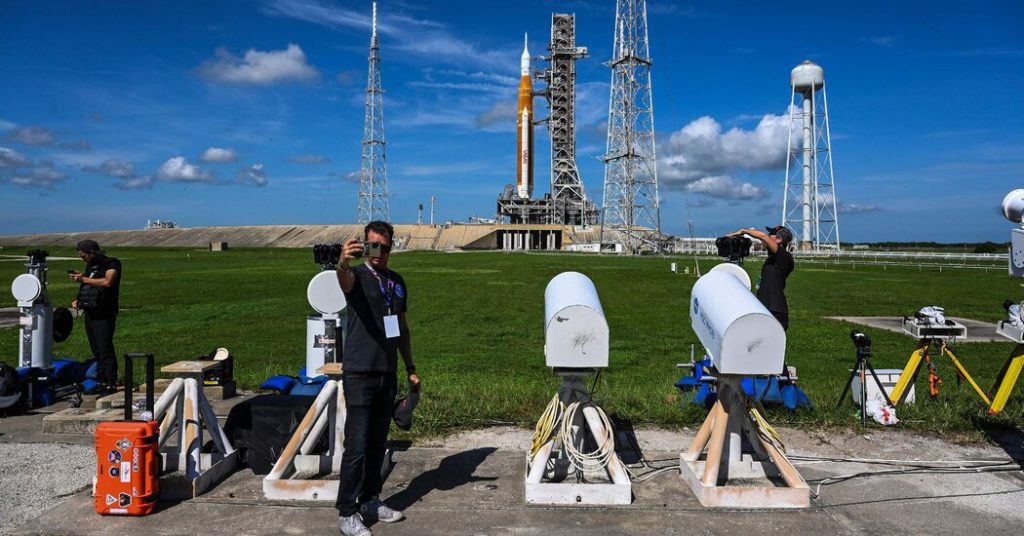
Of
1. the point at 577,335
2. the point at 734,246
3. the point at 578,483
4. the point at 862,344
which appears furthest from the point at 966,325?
the point at 577,335

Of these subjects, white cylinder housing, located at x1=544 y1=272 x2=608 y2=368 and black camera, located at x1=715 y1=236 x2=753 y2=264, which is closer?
white cylinder housing, located at x1=544 y1=272 x2=608 y2=368

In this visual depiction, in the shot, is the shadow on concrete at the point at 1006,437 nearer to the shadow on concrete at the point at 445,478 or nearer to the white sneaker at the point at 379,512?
the shadow on concrete at the point at 445,478

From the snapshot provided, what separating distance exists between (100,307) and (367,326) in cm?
592

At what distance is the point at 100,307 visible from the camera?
360 inches

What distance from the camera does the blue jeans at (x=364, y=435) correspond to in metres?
5.07

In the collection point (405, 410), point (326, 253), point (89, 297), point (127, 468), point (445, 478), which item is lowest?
point (445, 478)

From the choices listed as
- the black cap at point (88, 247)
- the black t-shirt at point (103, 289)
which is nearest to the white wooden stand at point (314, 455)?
the black t-shirt at point (103, 289)

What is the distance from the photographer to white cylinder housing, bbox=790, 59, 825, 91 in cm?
9144

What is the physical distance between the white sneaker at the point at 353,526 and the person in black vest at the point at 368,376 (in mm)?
18

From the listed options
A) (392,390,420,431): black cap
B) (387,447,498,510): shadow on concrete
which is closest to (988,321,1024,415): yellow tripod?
(387,447,498,510): shadow on concrete

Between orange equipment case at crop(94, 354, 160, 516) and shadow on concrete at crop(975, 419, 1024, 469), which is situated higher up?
orange equipment case at crop(94, 354, 160, 516)

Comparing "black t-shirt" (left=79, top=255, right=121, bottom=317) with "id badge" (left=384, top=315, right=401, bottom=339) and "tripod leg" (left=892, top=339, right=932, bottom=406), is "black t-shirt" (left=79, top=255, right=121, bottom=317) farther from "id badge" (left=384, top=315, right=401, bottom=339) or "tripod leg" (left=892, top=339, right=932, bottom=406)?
→ "tripod leg" (left=892, top=339, right=932, bottom=406)

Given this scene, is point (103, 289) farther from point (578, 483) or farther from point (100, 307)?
point (578, 483)

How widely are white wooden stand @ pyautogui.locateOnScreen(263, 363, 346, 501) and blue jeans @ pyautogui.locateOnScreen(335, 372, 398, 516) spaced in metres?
0.51
